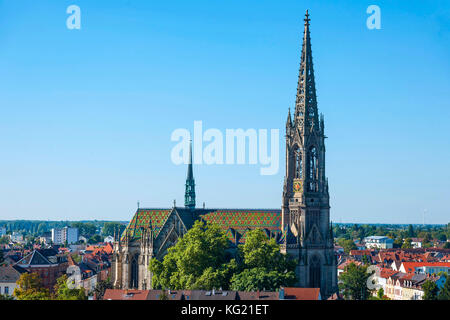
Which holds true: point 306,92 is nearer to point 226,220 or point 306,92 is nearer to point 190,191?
point 226,220

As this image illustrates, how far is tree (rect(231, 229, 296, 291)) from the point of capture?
8825 cm

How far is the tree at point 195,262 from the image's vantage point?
3669 inches

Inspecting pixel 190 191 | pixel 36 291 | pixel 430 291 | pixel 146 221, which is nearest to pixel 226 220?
pixel 190 191

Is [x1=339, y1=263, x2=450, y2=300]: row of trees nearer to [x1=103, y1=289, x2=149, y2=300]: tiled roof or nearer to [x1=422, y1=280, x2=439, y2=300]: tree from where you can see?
[x1=422, y1=280, x2=439, y2=300]: tree

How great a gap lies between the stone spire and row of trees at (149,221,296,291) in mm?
17233

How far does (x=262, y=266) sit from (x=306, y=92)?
84.1 feet

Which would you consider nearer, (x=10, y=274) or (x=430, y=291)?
(x=10, y=274)

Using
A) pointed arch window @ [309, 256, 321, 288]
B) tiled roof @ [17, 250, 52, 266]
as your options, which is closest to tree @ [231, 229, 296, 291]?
pointed arch window @ [309, 256, 321, 288]

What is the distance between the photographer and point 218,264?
9794 centimetres
